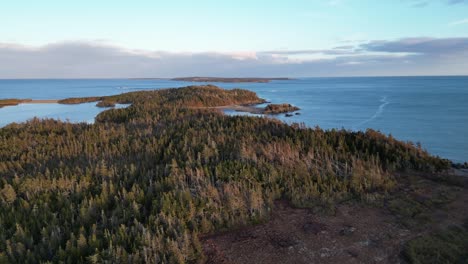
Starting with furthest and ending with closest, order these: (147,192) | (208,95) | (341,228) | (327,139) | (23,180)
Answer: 1. (208,95)
2. (327,139)
3. (23,180)
4. (147,192)
5. (341,228)

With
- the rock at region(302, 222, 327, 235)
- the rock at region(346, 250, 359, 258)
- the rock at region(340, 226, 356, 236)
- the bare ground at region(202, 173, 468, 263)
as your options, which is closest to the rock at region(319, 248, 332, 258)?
the bare ground at region(202, 173, 468, 263)

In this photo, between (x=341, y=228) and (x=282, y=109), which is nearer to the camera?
(x=341, y=228)

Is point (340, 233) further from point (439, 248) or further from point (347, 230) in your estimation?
point (439, 248)

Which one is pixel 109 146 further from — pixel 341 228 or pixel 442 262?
pixel 442 262

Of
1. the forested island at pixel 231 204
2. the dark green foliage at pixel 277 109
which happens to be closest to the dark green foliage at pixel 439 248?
the forested island at pixel 231 204

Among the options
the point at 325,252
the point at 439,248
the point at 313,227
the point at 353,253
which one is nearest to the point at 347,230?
the point at 313,227

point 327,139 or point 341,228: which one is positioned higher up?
point 327,139

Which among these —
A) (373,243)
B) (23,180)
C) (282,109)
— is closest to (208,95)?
(282,109)
